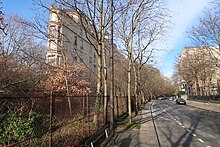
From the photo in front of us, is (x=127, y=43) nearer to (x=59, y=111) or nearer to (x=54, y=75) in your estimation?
(x=54, y=75)

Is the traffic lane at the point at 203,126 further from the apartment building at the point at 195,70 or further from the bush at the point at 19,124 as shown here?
the apartment building at the point at 195,70

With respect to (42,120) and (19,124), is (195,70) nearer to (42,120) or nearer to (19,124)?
(42,120)

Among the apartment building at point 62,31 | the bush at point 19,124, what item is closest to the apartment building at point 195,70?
the apartment building at point 62,31

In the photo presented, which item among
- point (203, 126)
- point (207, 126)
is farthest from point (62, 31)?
point (207, 126)

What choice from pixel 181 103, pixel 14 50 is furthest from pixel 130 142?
pixel 181 103

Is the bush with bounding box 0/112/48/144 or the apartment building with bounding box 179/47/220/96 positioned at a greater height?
the apartment building with bounding box 179/47/220/96

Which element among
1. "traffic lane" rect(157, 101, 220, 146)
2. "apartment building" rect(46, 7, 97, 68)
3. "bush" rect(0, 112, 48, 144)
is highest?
"apartment building" rect(46, 7, 97, 68)

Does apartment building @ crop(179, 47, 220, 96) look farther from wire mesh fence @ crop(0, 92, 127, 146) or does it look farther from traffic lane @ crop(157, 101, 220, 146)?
wire mesh fence @ crop(0, 92, 127, 146)

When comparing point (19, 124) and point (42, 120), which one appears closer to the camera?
point (19, 124)

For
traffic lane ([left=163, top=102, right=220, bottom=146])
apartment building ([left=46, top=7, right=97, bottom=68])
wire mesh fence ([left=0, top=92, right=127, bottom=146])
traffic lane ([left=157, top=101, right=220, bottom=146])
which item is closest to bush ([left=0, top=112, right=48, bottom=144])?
wire mesh fence ([left=0, top=92, right=127, bottom=146])

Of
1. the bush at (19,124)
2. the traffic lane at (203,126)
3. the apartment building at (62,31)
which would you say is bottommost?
the traffic lane at (203,126)

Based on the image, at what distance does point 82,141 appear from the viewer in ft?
24.2

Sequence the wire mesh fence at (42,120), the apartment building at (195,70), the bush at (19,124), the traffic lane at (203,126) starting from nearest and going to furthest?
1. the wire mesh fence at (42,120)
2. the bush at (19,124)
3. the traffic lane at (203,126)
4. the apartment building at (195,70)

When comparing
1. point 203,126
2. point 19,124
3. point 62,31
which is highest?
point 62,31
